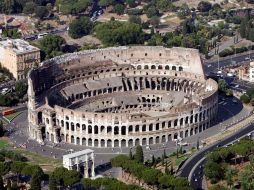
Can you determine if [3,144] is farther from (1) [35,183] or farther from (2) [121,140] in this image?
(1) [35,183]

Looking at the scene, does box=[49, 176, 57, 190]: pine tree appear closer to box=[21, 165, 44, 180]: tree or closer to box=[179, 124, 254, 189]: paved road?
box=[21, 165, 44, 180]: tree

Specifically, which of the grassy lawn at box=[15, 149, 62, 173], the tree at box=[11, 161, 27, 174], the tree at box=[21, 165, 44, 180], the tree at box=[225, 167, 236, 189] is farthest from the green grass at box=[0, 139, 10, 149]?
the tree at box=[225, 167, 236, 189]

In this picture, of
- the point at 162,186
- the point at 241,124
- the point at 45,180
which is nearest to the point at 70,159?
the point at 45,180

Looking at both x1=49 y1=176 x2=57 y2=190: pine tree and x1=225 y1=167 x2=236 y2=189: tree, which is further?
x1=225 y1=167 x2=236 y2=189: tree

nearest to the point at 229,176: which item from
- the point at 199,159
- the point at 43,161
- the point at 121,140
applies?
the point at 199,159

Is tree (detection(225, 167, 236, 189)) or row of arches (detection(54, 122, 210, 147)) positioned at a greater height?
tree (detection(225, 167, 236, 189))

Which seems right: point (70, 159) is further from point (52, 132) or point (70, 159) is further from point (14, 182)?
point (52, 132)
